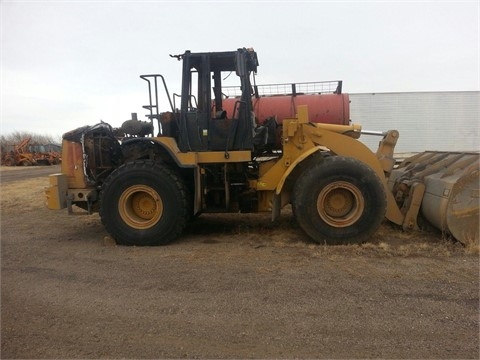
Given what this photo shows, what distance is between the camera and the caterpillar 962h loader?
232 inches

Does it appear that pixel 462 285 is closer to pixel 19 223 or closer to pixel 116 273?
pixel 116 273

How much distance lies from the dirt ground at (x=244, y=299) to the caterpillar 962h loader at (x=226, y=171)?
415mm

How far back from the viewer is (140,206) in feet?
21.2

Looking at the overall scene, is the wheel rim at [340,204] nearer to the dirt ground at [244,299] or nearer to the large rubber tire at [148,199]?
the dirt ground at [244,299]

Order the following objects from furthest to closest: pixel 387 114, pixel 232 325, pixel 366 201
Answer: pixel 387 114
pixel 366 201
pixel 232 325

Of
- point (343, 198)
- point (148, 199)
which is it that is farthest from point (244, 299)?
point (148, 199)

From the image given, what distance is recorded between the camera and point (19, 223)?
27.9 ft

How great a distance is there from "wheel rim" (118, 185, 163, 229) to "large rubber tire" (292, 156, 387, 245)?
81.8 inches

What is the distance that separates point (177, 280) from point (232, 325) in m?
1.26

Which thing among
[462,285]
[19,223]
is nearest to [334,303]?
[462,285]

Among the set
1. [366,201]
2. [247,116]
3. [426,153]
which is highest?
[247,116]

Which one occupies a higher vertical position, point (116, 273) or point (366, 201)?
point (366, 201)

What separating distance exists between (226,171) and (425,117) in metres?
16.2

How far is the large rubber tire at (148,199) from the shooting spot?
20.4 ft
